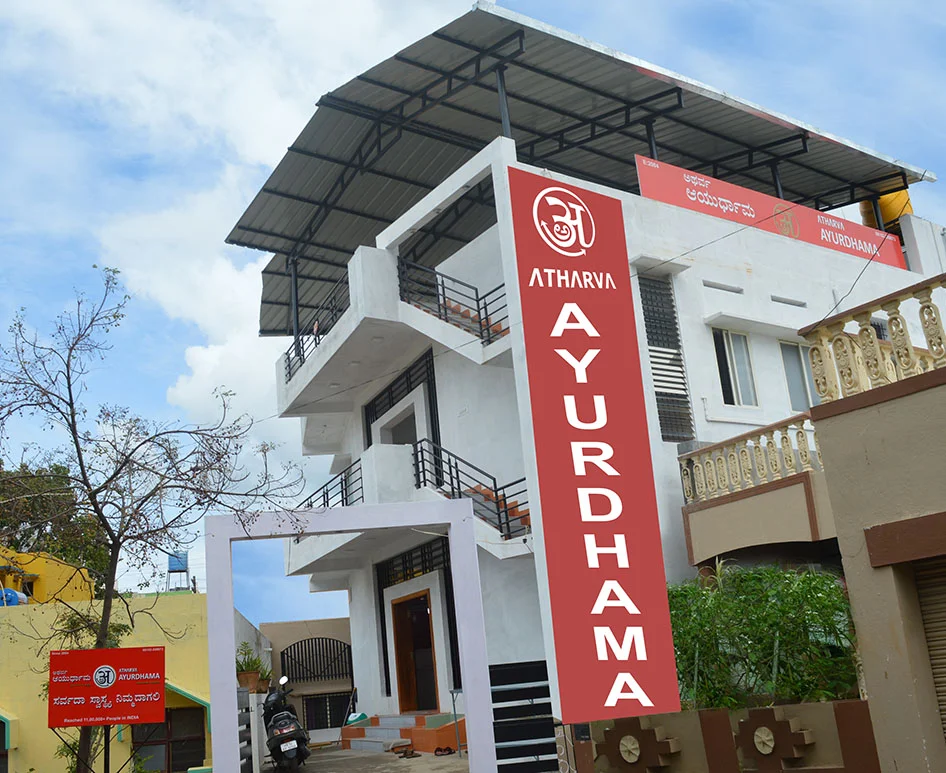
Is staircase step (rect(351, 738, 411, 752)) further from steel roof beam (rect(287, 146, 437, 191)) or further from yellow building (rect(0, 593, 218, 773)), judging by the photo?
steel roof beam (rect(287, 146, 437, 191))

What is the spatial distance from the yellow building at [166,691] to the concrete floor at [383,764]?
3.97m

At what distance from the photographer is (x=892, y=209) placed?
2114cm

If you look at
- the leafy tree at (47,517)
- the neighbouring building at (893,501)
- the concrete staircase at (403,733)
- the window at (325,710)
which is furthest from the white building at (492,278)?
the window at (325,710)

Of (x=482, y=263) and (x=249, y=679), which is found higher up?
(x=482, y=263)

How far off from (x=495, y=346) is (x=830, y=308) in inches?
267

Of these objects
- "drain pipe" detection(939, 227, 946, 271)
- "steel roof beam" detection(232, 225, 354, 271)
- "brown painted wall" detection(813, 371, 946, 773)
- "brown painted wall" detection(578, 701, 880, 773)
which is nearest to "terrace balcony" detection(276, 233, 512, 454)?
"steel roof beam" detection(232, 225, 354, 271)

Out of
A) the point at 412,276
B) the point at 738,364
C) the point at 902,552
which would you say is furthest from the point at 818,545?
the point at 412,276

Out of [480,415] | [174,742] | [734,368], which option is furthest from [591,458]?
[174,742]

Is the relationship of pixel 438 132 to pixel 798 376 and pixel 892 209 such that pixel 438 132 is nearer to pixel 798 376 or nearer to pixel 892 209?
pixel 798 376

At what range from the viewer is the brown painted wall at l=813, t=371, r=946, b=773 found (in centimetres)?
696

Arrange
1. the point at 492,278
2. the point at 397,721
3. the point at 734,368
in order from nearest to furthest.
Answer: the point at 492,278
the point at 734,368
the point at 397,721

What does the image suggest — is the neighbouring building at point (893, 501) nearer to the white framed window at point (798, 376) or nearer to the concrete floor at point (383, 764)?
the concrete floor at point (383, 764)

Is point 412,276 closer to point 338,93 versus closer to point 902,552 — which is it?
point 338,93

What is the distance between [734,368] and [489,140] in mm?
6140
